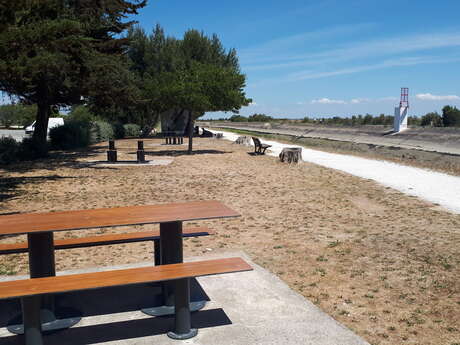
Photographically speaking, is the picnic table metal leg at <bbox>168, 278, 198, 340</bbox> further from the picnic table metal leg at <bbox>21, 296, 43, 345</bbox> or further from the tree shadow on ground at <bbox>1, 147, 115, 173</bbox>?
the tree shadow on ground at <bbox>1, 147, 115, 173</bbox>

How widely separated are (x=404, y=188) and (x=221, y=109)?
1265cm

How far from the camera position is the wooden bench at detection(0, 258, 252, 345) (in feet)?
10.3

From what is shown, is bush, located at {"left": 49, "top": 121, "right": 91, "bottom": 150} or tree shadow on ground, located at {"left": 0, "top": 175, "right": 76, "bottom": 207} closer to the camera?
tree shadow on ground, located at {"left": 0, "top": 175, "right": 76, "bottom": 207}

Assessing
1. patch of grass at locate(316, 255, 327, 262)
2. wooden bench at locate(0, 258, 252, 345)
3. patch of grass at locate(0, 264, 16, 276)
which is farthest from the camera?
patch of grass at locate(316, 255, 327, 262)

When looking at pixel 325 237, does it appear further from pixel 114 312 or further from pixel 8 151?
pixel 8 151

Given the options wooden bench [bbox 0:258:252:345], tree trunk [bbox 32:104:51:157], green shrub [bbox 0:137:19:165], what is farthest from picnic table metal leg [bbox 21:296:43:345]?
tree trunk [bbox 32:104:51:157]

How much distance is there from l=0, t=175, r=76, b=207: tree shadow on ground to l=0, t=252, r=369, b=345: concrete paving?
6.58 metres

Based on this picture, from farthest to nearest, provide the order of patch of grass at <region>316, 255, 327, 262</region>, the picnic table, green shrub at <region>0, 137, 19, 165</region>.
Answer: green shrub at <region>0, 137, 19, 165</region>, patch of grass at <region>316, 255, 327, 262</region>, the picnic table

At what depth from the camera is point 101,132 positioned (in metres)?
31.9

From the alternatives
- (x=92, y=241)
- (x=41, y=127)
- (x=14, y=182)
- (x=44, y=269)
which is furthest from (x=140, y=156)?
(x=44, y=269)

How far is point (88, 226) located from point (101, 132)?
29628 millimetres

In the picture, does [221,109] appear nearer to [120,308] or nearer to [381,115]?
[120,308]

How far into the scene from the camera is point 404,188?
37.5ft

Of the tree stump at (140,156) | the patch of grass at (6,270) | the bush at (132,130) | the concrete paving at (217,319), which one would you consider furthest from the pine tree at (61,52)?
the bush at (132,130)
